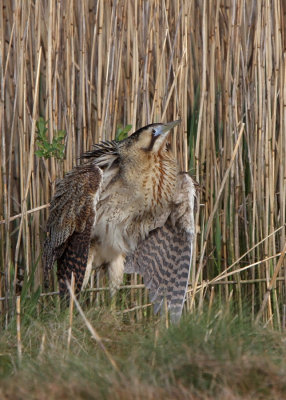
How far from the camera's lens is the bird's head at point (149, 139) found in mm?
3848

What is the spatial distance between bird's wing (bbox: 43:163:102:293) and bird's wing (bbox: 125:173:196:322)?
0.44 m

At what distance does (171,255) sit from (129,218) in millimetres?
314

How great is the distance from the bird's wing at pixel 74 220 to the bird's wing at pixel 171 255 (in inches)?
17.5

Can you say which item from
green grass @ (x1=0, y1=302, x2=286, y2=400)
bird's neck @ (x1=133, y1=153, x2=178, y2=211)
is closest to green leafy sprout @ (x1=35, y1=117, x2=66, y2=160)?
bird's neck @ (x1=133, y1=153, x2=178, y2=211)

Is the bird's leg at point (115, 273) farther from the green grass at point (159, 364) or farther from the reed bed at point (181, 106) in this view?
the green grass at point (159, 364)

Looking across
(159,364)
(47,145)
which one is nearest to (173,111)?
(47,145)

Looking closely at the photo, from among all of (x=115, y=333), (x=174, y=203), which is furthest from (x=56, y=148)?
(x=115, y=333)

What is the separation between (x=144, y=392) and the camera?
2268mm

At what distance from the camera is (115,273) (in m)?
4.11

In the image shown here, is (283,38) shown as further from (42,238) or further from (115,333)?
(115,333)

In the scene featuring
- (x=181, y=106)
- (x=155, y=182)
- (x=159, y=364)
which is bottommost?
(x=159, y=364)

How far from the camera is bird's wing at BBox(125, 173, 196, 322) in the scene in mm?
3977

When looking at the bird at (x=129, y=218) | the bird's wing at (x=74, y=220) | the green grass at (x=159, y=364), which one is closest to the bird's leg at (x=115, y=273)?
the bird at (x=129, y=218)

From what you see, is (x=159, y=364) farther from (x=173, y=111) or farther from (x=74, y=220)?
(x=173, y=111)
